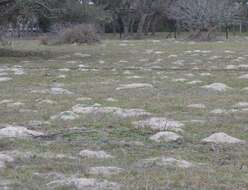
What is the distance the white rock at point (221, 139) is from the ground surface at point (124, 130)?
9 centimetres

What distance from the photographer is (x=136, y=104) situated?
10.9 m

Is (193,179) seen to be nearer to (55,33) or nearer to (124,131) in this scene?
(124,131)

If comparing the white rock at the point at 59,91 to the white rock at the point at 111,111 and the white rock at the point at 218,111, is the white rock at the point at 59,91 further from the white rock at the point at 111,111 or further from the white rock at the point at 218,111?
the white rock at the point at 218,111

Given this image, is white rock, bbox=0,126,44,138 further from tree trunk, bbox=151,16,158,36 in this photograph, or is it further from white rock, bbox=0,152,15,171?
tree trunk, bbox=151,16,158,36

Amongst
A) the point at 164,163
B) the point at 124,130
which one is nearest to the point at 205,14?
the point at 124,130

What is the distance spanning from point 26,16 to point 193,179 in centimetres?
1996

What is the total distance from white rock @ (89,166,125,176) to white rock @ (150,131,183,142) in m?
1.53

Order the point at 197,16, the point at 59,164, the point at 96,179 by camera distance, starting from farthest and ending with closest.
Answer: the point at 197,16 < the point at 59,164 < the point at 96,179

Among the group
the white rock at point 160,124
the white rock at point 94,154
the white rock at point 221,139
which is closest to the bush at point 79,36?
the white rock at point 160,124

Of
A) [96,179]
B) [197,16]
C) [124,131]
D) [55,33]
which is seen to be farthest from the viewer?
[197,16]

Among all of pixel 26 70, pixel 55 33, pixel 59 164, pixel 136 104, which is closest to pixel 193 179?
pixel 59 164

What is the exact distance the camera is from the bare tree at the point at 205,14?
52.6m

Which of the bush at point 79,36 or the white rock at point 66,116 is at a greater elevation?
the white rock at point 66,116

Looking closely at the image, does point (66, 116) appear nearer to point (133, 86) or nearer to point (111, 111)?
point (111, 111)
